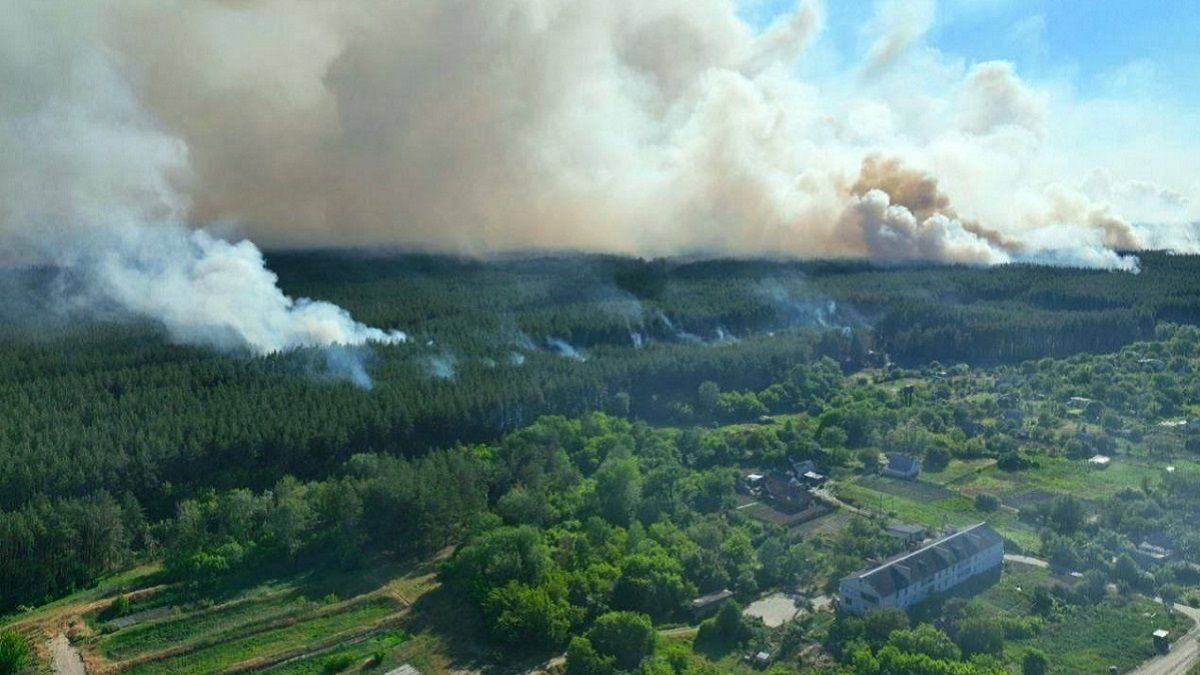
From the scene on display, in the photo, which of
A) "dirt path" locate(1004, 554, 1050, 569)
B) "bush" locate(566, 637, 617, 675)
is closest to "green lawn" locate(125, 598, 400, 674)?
"bush" locate(566, 637, 617, 675)

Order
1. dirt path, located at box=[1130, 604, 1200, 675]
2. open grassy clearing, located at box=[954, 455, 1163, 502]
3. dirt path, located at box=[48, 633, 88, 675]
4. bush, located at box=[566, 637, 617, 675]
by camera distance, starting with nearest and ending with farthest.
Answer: bush, located at box=[566, 637, 617, 675] < dirt path, located at box=[1130, 604, 1200, 675] < dirt path, located at box=[48, 633, 88, 675] < open grassy clearing, located at box=[954, 455, 1163, 502]

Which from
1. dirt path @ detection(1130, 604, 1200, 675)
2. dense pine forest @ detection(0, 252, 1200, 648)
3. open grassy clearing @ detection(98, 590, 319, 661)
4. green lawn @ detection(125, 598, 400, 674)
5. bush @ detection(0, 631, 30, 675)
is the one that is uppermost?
dense pine forest @ detection(0, 252, 1200, 648)

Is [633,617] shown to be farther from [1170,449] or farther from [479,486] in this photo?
[1170,449]

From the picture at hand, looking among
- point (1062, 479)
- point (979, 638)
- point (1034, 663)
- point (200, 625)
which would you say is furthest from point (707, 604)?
point (1062, 479)

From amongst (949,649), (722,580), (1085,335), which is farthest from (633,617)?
(1085,335)

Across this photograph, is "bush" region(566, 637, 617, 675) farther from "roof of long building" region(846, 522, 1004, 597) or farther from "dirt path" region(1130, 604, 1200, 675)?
"dirt path" region(1130, 604, 1200, 675)

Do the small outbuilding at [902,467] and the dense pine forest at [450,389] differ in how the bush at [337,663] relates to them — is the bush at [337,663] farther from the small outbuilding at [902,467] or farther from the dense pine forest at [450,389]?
the small outbuilding at [902,467]
